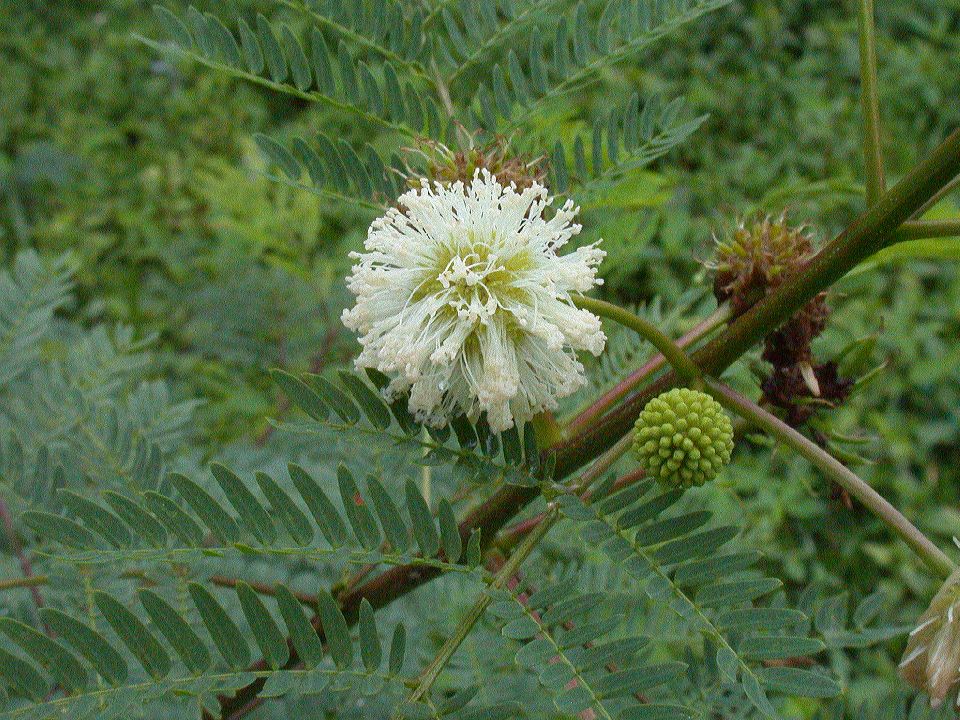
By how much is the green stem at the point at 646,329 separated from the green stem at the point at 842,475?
0.03 meters

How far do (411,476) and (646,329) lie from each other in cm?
58

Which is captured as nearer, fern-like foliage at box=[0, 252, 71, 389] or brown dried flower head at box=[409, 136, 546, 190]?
brown dried flower head at box=[409, 136, 546, 190]

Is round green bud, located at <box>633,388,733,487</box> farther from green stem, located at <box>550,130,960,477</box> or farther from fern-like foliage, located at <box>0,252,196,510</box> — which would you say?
fern-like foliage, located at <box>0,252,196,510</box>

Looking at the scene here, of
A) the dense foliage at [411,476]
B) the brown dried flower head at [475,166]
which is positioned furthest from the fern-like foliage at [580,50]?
the brown dried flower head at [475,166]

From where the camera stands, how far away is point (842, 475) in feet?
2.38

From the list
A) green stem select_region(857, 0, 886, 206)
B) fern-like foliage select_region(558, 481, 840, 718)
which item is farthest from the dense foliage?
green stem select_region(857, 0, 886, 206)

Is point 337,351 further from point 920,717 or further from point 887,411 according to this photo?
point 887,411

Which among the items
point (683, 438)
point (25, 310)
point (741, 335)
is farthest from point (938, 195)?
point (25, 310)

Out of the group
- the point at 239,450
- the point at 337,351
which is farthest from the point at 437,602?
the point at 337,351

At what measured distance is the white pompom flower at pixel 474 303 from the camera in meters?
0.74

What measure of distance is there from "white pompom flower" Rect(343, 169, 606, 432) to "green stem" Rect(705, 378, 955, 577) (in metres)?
0.14

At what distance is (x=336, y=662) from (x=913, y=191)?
0.61 meters

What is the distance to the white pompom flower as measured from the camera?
0.74 metres

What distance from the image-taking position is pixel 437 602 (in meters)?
1.29
